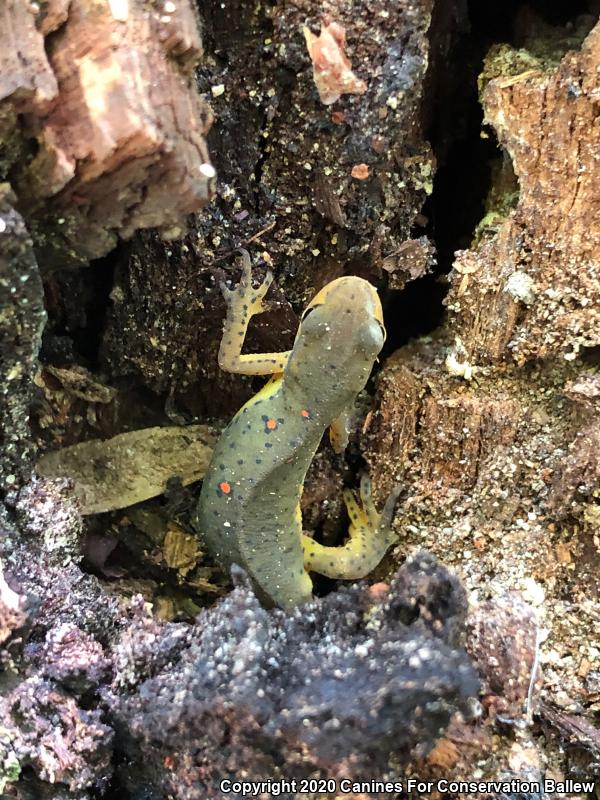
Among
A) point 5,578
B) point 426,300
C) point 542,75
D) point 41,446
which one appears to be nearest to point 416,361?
point 426,300

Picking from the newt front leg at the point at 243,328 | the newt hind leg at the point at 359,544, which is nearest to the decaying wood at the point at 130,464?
the newt front leg at the point at 243,328

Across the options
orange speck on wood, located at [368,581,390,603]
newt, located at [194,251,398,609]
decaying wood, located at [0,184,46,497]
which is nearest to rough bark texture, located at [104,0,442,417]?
newt, located at [194,251,398,609]

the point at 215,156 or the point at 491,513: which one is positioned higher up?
the point at 215,156

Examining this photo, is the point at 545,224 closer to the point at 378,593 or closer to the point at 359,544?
the point at 378,593

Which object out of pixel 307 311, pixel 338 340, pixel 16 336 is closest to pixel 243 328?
pixel 307 311

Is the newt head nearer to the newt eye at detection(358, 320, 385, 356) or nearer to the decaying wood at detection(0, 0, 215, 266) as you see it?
the newt eye at detection(358, 320, 385, 356)

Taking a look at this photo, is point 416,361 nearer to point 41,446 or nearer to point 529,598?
point 529,598

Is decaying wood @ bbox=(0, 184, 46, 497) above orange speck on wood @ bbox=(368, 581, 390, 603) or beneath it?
above
